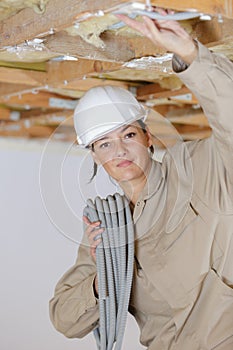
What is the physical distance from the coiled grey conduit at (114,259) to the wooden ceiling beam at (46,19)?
611mm

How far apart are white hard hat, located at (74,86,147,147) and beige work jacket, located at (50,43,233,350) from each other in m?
0.19

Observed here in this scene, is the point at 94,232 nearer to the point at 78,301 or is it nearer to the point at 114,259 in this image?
the point at 114,259

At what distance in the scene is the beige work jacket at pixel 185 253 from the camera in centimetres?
224

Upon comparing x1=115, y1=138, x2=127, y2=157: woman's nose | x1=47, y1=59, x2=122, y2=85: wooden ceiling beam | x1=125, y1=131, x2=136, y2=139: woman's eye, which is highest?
x1=47, y1=59, x2=122, y2=85: wooden ceiling beam

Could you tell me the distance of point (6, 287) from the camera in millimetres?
5145

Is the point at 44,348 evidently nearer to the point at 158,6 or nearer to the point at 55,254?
the point at 55,254

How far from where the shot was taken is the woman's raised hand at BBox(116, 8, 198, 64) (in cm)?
183

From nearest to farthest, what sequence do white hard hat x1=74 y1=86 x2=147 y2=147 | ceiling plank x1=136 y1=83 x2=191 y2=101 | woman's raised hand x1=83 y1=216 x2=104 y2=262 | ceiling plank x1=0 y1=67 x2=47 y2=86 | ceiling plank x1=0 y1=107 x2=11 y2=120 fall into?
white hard hat x1=74 y1=86 x2=147 y2=147 < woman's raised hand x1=83 y1=216 x2=104 y2=262 < ceiling plank x1=0 y1=67 x2=47 y2=86 < ceiling plank x1=136 y1=83 x2=191 y2=101 < ceiling plank x1=0 y1=107 x2=11 y2=120

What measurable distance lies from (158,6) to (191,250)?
83 cm

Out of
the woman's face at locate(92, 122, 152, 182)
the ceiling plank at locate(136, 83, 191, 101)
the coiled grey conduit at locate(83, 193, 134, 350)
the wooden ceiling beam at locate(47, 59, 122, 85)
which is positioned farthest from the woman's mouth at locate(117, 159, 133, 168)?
the ceiling plank at locate(136, 83, 191, 101)

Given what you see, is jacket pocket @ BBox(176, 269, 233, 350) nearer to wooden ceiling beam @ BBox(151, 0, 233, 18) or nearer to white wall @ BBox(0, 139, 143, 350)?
wooden ceiling beam @ BBox(151, 0, 233, 18)

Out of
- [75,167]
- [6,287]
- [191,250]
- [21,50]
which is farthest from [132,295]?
[6,287]

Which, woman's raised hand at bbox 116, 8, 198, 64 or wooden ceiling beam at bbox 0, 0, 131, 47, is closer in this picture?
woman's raised hand at bbox 116, 8, 198, 64

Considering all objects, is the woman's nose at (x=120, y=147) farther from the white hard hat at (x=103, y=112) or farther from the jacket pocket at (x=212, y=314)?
the jacket pocket at (x=212, y=314)
